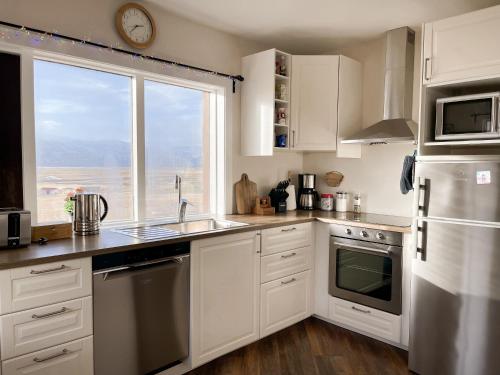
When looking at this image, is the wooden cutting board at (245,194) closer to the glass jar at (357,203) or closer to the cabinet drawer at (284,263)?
the cabinet drawer at (284,263)

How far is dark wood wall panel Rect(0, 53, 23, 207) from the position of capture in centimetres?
212

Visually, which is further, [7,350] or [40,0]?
[40,0]

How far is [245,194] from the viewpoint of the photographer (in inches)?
132

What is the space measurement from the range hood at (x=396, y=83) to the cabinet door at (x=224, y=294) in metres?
1.35

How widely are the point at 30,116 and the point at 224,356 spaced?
2021 millimetres

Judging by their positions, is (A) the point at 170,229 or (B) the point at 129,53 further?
(A) the point at 170,229

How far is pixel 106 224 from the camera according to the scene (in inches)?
103

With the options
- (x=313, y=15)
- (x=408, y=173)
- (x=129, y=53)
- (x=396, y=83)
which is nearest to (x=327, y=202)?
(x=408, y=173)

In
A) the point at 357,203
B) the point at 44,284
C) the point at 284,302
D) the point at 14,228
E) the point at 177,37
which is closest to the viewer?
the point at 44,284

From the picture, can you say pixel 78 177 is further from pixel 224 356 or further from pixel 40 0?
pixel 224 356

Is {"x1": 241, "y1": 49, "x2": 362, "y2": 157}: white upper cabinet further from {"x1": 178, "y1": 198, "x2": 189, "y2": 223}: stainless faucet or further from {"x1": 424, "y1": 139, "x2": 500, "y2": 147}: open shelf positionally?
{"x1": 424, "y1": 139, "x2": 500, "y2": 147}: open shelf

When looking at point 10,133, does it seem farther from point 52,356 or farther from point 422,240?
point 422,240

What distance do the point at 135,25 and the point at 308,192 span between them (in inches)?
84.3

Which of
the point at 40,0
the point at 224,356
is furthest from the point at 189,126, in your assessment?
the point at 224,356
